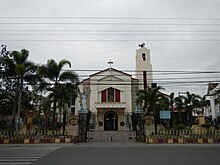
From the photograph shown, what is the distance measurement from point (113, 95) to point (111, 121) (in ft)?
14.7

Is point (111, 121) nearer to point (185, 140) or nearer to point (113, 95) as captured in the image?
point (113, 95)

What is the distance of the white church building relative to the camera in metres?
38.4

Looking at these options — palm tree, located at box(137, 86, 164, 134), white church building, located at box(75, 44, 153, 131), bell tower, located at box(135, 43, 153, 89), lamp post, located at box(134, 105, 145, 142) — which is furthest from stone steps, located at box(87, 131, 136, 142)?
bell tower, located at box(135, 43, 153, 89)

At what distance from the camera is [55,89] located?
2161cm

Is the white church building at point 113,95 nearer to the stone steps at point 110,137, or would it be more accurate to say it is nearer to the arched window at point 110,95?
the arched window at point 110,95

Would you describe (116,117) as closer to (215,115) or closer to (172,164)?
(215,115)

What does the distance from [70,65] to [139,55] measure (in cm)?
2334

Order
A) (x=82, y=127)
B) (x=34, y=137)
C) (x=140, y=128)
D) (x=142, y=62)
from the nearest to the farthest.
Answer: (x=34, y=137) < (x=82, y=127) < (x=140, y=128) < (x=142, y=62)

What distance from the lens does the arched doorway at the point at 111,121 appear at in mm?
39594

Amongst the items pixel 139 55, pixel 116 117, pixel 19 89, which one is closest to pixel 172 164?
pixel 19 89

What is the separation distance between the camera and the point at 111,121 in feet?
131

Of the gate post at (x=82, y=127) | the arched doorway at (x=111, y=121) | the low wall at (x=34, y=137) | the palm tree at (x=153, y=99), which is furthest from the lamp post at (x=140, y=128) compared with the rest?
the arched doorway at (x=111, y=121)

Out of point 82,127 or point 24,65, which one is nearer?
point 82,127

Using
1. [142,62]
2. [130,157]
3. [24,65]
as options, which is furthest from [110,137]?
[142,62]
